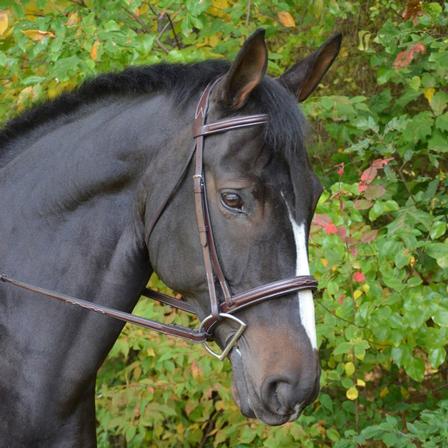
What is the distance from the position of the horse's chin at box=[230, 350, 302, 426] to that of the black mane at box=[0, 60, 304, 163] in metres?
0.66

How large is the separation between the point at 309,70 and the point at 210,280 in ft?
2.88

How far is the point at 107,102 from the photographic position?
2912mm

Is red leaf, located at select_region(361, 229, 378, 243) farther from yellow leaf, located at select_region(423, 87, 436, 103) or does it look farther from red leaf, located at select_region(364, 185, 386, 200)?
yellow leaf, located at select_region(423, 87, 436, 103)

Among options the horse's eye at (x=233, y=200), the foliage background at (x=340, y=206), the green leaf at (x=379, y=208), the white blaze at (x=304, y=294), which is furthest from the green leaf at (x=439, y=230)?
the horse's eye at (x=233, y=200)

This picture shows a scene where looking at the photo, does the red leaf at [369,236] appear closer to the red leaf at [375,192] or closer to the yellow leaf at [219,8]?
the red leaf at [375,192]

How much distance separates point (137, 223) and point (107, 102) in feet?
1.63

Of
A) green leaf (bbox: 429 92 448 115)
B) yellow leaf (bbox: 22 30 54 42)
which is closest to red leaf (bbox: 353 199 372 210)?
green leaf (bbox: 429 92 448 115)

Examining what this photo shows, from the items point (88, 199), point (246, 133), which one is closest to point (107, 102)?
point (88, 199)

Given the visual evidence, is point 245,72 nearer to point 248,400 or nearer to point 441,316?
point 248,400

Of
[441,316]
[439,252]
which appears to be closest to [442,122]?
[439,252]

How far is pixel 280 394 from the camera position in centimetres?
234

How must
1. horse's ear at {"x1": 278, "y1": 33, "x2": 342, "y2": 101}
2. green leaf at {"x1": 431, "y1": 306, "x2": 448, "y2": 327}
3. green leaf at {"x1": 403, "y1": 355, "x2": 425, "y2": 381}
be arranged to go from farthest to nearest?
green leaf at {"x1": 403, "y1": 355, "x2": 425, "y2": 381}, green leaf at {"x1": 431, "y1": 306, "x2": 448, "y2": 327}, horse's ear at {"x1": 278, "y1": 33, "x2": 342, "y2": 101}

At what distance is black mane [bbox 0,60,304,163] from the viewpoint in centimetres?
253

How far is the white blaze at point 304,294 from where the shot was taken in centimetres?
238
